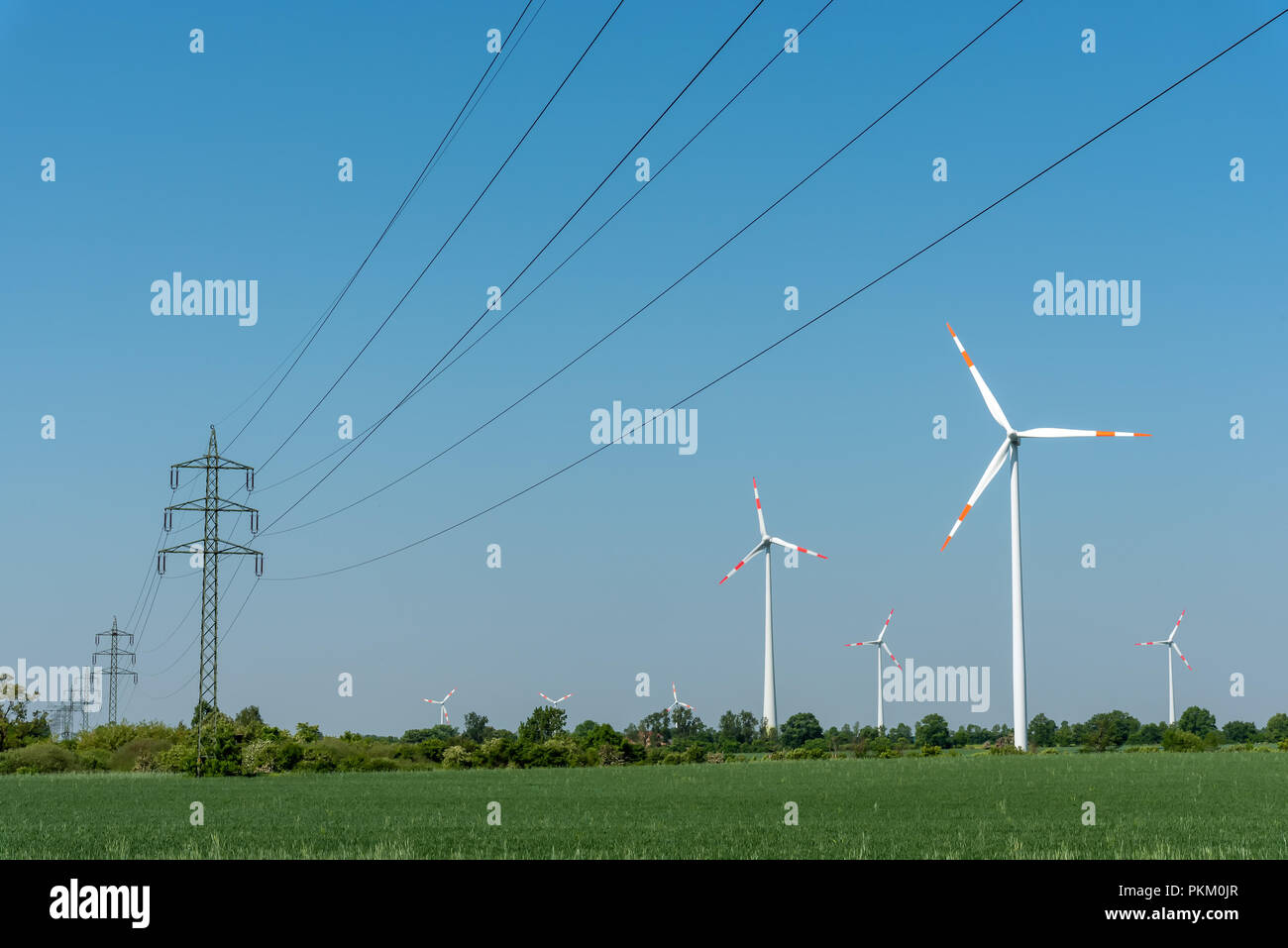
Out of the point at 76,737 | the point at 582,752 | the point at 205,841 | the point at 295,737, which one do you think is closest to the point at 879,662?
the point at 582,752

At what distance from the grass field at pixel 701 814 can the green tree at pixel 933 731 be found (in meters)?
110

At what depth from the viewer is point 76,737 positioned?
127812 millimetres

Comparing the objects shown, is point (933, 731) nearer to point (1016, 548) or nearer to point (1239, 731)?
point (1239, 731)

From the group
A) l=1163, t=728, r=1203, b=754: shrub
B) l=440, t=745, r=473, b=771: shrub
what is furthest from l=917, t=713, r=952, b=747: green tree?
l=440, t=745, r=473, b=771: shrub

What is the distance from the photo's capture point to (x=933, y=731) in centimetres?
19062

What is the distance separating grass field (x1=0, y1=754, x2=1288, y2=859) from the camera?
2894cm

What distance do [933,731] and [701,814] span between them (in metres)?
158

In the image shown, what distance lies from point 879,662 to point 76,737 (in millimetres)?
86690

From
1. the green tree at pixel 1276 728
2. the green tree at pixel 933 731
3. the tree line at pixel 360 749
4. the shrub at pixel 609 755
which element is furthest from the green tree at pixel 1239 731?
the shrub at pixel 609 755

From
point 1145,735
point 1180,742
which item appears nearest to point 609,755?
point 1180,742

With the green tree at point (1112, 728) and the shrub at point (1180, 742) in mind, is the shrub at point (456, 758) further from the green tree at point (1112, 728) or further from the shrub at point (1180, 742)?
the green tree at point (1112, 728)

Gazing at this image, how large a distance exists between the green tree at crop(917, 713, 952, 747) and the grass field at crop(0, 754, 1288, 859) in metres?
110

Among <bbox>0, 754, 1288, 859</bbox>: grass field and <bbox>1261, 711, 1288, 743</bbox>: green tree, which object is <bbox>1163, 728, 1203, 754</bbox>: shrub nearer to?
<bbox>0, 754, 1288, 859</bbox>: grass field
